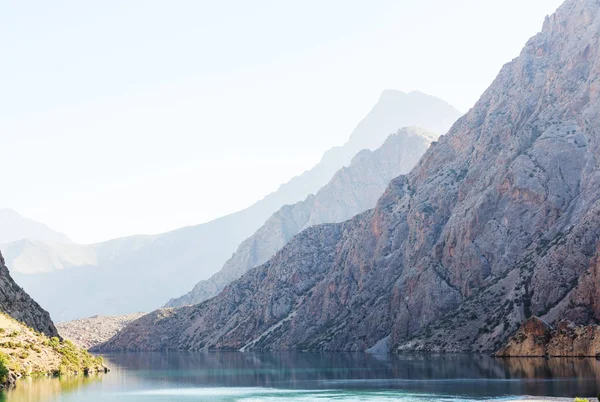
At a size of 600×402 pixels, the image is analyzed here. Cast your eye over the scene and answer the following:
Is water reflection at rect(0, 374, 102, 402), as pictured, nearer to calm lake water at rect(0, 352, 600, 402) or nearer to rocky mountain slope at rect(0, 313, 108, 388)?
calm lake water at rect(0, 352, 600, 402)

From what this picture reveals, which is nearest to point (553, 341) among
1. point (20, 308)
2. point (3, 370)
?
point (3, 370)

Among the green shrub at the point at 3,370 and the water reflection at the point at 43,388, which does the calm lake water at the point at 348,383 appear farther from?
the green shrub at the point at 3,370

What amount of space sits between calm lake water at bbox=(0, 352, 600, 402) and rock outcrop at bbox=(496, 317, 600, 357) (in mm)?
6275

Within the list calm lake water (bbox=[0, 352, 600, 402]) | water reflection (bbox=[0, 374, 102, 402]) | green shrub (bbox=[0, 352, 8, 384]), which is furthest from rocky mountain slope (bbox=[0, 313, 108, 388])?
calm lake water (bbox=[0, 352, 600, 402])

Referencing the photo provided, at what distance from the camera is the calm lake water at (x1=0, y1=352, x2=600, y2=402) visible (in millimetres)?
93875

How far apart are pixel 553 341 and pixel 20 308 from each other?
9331cm

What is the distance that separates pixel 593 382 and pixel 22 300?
10340 cm

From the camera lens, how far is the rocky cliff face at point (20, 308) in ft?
479

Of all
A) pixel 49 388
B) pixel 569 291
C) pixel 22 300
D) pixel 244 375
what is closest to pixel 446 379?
pixel 244 375

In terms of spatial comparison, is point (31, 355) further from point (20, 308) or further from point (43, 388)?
point (20, 308)

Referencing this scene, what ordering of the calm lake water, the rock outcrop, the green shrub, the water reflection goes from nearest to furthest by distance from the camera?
1. the water reflection
2. the calm lake water
3. the green shrub
4. the rock outcrop

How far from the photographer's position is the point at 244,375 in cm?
14312

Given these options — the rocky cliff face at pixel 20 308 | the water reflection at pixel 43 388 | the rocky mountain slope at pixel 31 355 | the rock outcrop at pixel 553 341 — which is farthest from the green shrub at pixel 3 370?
the rock outcrop at pixel 553 341

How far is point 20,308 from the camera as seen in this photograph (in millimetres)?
151500
